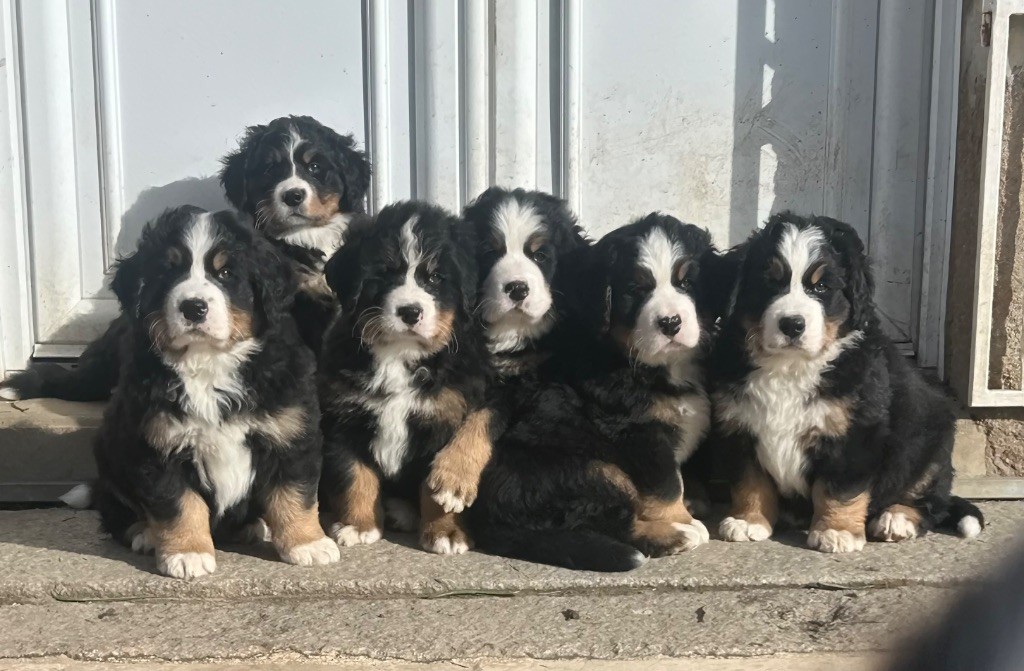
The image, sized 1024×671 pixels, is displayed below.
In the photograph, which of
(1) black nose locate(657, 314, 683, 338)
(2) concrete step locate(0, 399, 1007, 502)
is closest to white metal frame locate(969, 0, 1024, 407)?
(2) concrete step locate(0, 399, 1007, 502)

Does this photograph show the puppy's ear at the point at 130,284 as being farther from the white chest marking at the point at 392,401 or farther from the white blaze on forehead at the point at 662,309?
the white blaze on forehead at the point at 662,309

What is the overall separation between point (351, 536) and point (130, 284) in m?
1.27

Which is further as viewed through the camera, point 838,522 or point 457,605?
point 838,522

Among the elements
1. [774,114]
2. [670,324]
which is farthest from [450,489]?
[774,114]

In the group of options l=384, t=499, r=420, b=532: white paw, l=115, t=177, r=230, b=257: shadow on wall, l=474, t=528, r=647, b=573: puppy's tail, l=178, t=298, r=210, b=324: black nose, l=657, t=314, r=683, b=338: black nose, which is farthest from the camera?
l=115, t=177, r=230, b=257: shadow on wall

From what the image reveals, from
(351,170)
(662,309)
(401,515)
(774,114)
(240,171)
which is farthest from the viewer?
(774,114)

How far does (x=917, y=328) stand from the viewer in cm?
523

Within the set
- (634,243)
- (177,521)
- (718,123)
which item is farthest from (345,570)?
(718,123)

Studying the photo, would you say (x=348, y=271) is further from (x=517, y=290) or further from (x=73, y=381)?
(x=73, y=381)

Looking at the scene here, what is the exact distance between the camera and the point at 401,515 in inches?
168

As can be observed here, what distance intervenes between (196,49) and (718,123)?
269 cm

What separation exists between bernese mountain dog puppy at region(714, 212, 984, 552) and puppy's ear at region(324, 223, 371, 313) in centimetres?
148

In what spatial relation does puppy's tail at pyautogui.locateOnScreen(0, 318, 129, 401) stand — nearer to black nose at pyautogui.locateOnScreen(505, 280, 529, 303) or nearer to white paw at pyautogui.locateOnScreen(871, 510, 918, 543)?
black nose at pyautogui.locateOnScreen(505, 280, 529, 303)

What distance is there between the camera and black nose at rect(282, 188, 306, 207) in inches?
188
